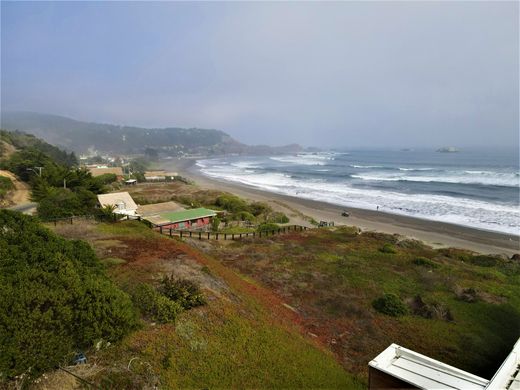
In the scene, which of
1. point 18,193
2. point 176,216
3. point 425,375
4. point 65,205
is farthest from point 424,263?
point 18,193

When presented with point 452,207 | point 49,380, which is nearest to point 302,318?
point 49,380

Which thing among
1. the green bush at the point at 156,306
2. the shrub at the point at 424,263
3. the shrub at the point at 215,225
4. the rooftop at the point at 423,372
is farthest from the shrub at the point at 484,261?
the green bush at the point at 156,306

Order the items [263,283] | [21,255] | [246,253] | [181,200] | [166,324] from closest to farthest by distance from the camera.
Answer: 1. [21,255]
2. [166,324]
3. [263,283]
4. [246,253]
5. [181,200]

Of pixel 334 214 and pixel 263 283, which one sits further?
pixel 334 214

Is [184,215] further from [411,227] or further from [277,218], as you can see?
[411,227]

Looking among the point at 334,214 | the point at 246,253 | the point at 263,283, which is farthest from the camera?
the point at 334,214

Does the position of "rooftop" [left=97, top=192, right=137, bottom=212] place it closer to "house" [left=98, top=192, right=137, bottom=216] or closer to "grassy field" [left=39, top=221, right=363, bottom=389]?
"house" [left=98, top=192, right=137, bottom=216]

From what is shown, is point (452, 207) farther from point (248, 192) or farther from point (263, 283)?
point (263, 283)

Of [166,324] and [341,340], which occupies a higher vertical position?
[166,324]

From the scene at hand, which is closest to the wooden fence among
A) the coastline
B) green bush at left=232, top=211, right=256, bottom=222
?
green bush at left=232, top=211, right=256, bottom=222
